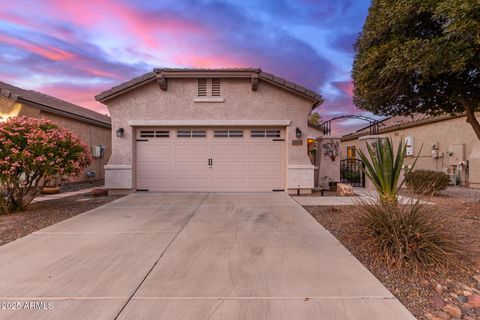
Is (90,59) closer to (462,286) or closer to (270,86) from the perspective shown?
(270,86)

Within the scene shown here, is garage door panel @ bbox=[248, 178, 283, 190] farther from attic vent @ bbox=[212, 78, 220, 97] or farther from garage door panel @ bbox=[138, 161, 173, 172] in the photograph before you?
attic vent @ bbox=[212, 78, 220, 97]

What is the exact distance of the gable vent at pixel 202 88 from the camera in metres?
10.5

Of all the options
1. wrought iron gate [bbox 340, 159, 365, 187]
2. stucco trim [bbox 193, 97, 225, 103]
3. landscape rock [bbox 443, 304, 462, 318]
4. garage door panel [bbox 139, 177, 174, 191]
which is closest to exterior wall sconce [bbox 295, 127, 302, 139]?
stucco trim [bbox 193, 97, 225, 103]

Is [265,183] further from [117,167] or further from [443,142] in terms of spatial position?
[443,142]

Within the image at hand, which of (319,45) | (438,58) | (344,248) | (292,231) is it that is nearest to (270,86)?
(319,45)

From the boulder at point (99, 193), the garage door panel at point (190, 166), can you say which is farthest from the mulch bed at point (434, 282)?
the boulder at point (99, 193)

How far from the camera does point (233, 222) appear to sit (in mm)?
6180

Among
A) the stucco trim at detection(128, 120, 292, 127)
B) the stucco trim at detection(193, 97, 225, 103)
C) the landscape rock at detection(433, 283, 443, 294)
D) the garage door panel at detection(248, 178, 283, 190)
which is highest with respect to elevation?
the stucco trim at detection(193, 97, 225, 103)

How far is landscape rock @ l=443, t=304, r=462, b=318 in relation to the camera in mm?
2729

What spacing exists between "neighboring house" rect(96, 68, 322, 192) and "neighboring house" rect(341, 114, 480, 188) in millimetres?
3691

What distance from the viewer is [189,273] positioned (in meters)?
3.58

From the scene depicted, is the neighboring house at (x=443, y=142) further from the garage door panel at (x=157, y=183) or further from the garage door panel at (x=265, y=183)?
the garage door panel at (x=157, y=183)

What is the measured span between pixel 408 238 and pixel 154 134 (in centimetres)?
964

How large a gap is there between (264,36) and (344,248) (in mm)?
10466
